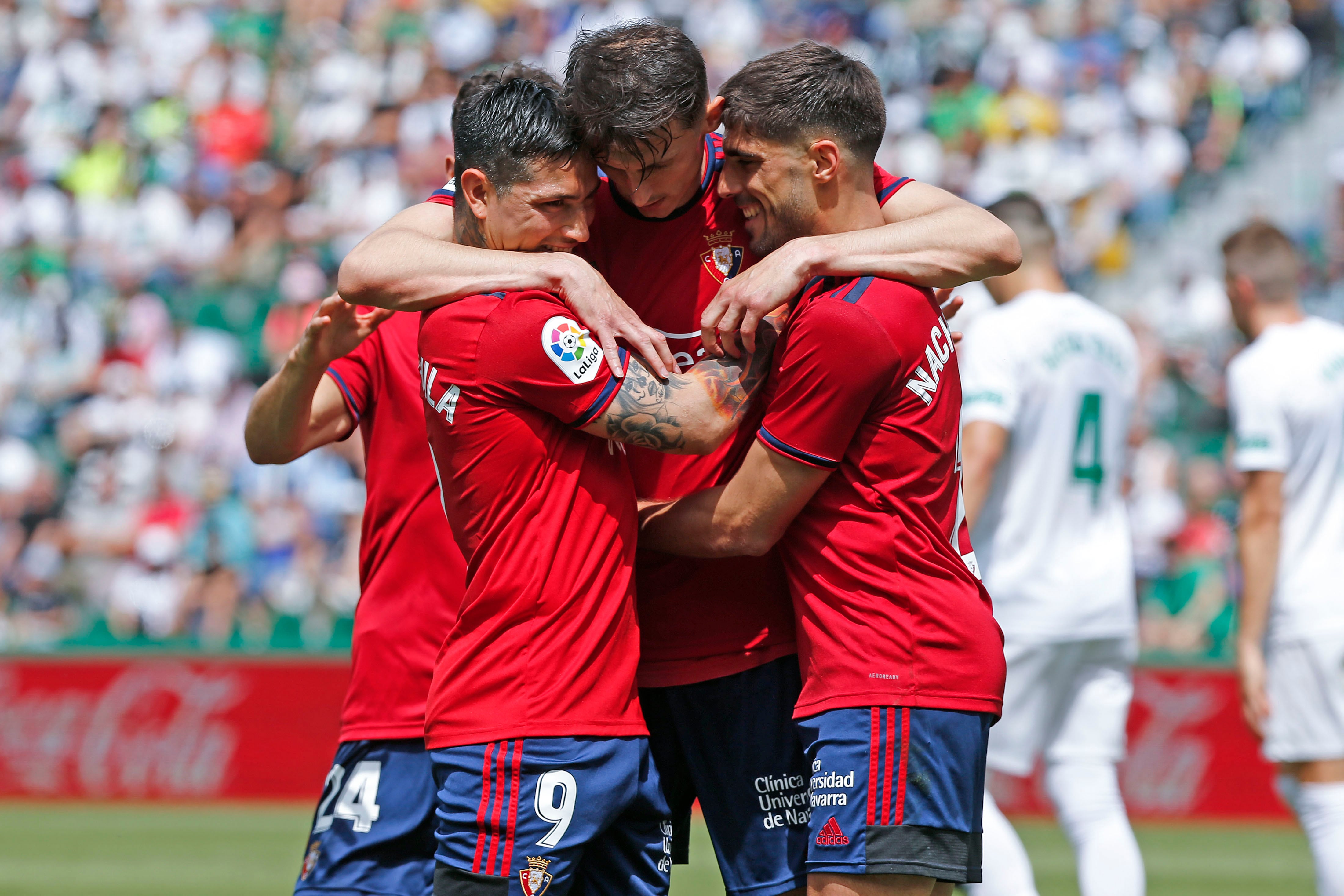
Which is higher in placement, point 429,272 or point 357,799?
point 429,272

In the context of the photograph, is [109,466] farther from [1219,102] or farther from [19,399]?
[1219,102]

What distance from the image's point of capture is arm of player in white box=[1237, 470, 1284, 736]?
212 inches

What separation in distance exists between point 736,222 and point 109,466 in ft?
35.2

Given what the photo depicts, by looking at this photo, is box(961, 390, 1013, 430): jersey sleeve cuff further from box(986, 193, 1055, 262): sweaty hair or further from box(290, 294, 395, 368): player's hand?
box(290, 294, 395, 368): player's hand

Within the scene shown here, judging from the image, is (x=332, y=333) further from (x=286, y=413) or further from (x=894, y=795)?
(x=894, y=795)

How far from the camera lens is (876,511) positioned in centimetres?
334

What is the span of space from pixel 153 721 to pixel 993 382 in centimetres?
708

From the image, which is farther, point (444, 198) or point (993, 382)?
point (993, 382)

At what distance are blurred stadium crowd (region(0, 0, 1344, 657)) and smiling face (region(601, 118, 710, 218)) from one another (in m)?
8.29

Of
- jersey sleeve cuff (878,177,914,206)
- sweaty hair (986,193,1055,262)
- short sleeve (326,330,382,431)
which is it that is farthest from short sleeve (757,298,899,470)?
sweaty hair (986,193,1055,262)

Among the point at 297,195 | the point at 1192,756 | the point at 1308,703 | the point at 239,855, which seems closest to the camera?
the point at 1308,703

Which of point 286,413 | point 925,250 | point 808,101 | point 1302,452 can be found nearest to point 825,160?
point 808,101

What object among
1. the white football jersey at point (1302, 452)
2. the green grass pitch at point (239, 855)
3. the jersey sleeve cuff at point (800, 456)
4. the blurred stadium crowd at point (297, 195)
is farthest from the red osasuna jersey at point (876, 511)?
the blurred stadium crowd at point (297, 195)

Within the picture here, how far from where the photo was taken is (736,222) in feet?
12.2
